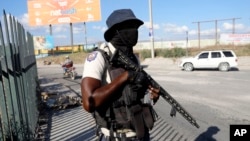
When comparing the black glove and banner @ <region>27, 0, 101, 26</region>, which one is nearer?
the black glove

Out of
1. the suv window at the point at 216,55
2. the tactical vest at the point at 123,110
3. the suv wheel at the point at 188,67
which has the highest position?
the tactical vest at the point at 123,110

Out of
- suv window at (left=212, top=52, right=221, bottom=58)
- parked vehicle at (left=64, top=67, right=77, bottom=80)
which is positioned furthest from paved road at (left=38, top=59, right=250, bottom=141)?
suv window at (left=212, top=52, right=221, bottom=58)

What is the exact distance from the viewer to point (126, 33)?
2375mm

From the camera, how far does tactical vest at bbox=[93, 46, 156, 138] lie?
227 cm

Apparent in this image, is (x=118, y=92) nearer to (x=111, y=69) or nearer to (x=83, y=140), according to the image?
(x=111, y=69)

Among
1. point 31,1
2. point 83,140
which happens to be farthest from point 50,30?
point 83,140

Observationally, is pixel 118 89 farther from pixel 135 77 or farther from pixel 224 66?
pixel 224 66

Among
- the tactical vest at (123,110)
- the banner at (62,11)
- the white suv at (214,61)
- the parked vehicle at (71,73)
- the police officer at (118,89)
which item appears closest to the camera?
the police officer at (118,89)

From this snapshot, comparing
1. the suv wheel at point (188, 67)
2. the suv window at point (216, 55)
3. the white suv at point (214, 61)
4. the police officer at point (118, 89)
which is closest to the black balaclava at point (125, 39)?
the police officer at point (118, 89)

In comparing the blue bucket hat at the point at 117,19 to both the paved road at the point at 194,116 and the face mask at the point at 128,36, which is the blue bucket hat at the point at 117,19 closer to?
the face mask at the point at 128,36

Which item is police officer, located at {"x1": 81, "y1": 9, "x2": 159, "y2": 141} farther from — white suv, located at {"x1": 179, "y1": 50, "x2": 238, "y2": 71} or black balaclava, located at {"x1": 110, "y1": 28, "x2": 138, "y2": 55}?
white suv, located at {"x1": 179, "y1": 50, "x2": 238, "y2": 71}

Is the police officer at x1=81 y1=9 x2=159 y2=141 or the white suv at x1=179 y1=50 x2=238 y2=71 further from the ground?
the police officer at x1=81 y1=9 x2=159 y2=141

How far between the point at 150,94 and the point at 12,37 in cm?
264

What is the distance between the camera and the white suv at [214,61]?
1866 cm
